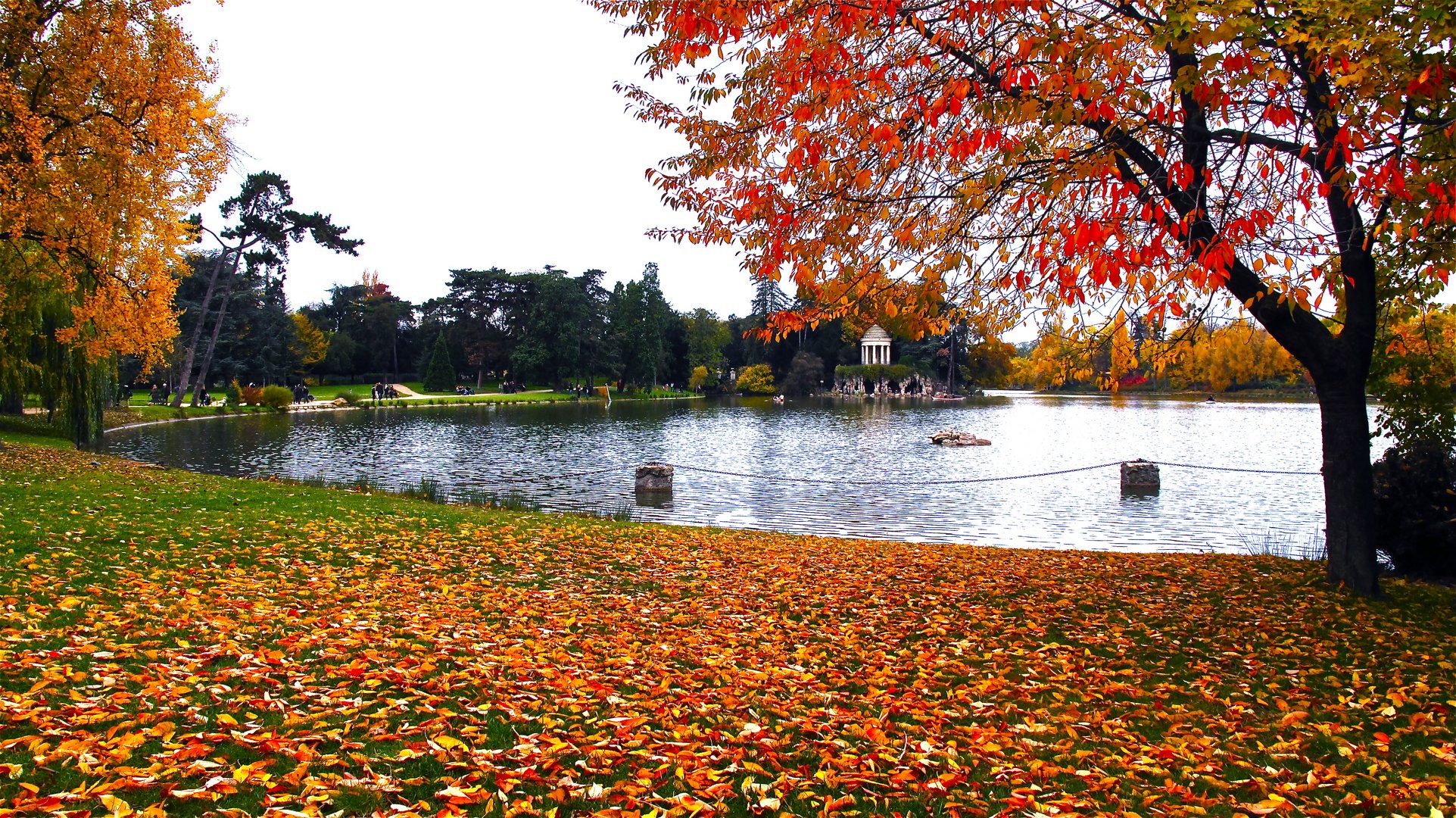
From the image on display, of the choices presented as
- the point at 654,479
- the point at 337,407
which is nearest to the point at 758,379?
the point at 337,407

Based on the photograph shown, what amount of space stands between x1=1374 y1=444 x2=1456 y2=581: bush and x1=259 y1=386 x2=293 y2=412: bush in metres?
57.7

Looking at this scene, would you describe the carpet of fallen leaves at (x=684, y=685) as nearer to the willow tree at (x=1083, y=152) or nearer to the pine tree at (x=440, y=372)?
the willow tree at (x=1083, y=152)

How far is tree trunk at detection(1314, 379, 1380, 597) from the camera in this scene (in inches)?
307

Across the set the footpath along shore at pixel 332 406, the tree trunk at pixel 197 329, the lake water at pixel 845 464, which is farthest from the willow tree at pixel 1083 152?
the tree trunk at pixel 197 329

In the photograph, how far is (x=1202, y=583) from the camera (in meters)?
8.70

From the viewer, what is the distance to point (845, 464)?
29.1 meters

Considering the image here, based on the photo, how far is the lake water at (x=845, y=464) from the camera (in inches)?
691

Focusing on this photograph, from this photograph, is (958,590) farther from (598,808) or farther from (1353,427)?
(598,808)

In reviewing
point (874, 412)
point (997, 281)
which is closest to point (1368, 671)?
point (997, 281)

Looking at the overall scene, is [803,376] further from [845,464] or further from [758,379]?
[845,464]

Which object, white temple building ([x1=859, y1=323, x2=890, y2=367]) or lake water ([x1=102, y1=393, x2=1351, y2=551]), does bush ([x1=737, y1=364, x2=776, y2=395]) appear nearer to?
white temple building ([x1=859, y1=323, x2=890, y2=367])

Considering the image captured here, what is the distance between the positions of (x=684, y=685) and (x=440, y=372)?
88157 millimetres

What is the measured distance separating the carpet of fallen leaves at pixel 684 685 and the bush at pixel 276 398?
49.3 metres

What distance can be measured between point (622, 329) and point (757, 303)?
2748cm
